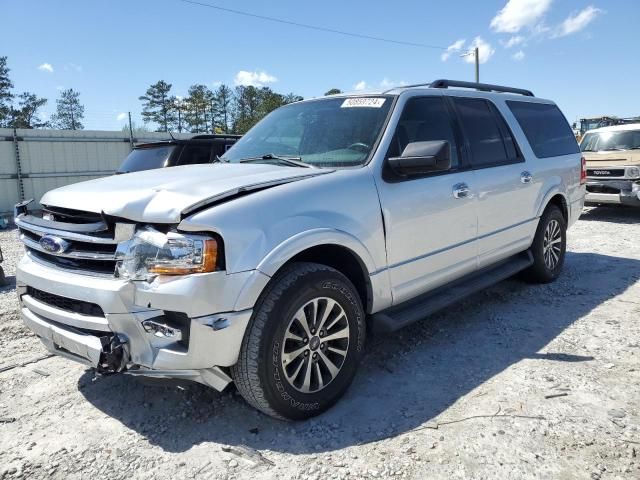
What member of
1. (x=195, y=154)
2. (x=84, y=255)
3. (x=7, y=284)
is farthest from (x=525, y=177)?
(x=7, y=284)

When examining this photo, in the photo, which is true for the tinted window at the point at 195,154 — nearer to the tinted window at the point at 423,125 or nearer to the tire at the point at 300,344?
the tinted window at the point at 423,125

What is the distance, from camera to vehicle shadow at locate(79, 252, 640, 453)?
110 inches

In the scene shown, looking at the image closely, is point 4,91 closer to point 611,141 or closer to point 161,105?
point 161,105

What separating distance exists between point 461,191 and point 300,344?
6.06 ft

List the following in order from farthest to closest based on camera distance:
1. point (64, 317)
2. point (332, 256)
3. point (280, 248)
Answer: point (332, 256) < point (64, 317) < point (280, 248)

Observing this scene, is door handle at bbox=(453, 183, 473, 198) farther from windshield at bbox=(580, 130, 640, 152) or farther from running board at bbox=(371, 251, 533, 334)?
windshield at bbox=(580, 130, 640, 152)

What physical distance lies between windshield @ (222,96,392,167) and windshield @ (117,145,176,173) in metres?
3.94

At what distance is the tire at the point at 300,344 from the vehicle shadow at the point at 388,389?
18cm

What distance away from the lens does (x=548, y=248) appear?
17.5 feet

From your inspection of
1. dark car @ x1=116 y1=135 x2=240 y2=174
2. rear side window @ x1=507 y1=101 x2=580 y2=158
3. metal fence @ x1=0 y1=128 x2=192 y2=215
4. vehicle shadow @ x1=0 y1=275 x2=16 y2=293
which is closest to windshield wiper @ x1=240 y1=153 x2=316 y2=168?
rear side window @ x1=507 y1=101 x2=580 y2=158

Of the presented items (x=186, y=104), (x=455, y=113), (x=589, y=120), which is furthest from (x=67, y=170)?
(x=186, y=104)

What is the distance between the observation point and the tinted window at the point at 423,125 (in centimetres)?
354

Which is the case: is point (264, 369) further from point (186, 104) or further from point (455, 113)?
point (186, 104)

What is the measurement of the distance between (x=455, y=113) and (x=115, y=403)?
3.35 metres
